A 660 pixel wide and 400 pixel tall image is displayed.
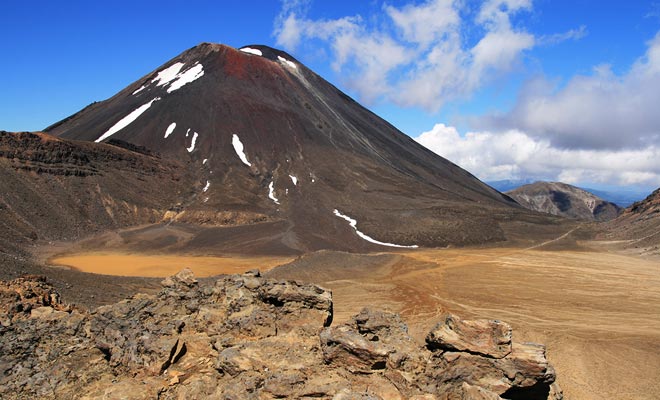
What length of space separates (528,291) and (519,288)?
2.78 feet

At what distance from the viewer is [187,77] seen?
272 ft

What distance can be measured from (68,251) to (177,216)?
1381 centimetres

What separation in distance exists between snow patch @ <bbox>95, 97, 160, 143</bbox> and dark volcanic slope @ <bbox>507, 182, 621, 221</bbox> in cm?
11222

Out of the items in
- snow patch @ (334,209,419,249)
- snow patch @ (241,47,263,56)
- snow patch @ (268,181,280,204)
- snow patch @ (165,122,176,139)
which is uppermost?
snow patch @ (241,47,263,56)

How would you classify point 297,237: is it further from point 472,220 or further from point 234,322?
point 234,322

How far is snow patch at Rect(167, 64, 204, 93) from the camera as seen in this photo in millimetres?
80194

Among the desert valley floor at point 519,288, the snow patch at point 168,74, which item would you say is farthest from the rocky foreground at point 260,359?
the snow patch at point 168,74

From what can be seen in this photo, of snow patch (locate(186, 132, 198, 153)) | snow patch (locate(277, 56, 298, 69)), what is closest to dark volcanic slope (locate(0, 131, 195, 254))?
snow patch (locate(186, 132, 198, 153))

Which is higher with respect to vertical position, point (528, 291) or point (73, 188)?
point (73, 188)

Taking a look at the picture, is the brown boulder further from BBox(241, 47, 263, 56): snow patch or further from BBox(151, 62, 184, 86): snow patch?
BBox(241, 47, 263, 56): snow patch

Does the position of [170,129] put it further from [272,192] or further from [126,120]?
[272,192]

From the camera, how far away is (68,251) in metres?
38.6

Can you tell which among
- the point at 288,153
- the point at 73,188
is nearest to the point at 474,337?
the point at 73,188

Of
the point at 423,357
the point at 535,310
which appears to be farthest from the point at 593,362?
the point at 423,357
